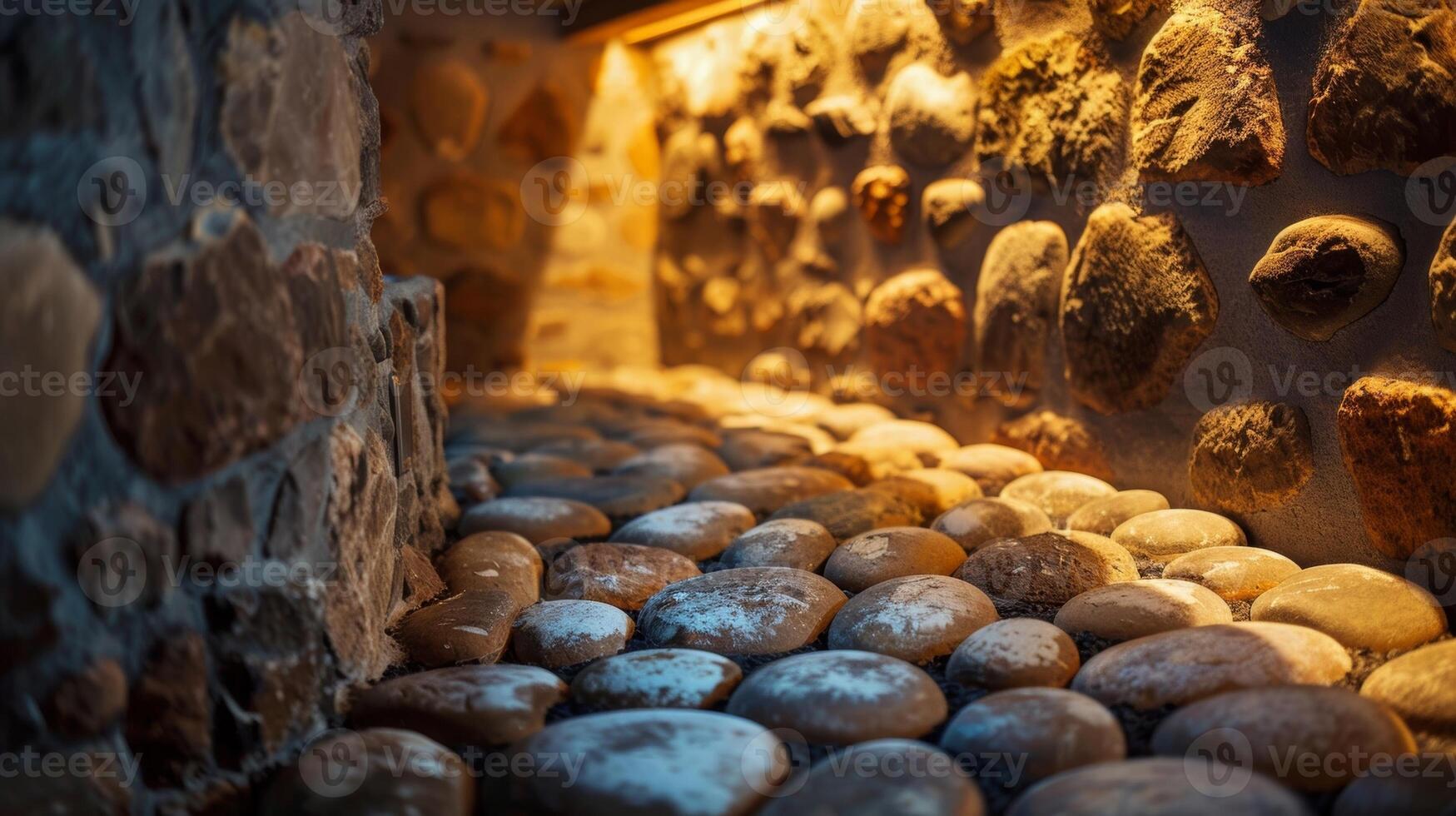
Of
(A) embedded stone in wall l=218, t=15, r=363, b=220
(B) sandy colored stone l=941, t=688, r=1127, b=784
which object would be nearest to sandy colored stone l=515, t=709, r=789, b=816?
(B) sandy colored stone l=941, t=688, r=1127, b=784

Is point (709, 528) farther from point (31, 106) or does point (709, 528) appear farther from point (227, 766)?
point (31, 106)

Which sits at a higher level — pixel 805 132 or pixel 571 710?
pixel 805 132

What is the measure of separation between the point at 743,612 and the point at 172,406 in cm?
83

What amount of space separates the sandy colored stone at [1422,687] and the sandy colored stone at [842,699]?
51cm

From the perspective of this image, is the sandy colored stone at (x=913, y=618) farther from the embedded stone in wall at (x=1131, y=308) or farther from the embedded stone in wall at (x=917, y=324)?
the embedded stone in wall at (x=917, y=324)

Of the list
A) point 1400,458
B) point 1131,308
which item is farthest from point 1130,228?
point 1400,458

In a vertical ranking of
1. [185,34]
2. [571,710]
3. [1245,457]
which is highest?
[185,34]

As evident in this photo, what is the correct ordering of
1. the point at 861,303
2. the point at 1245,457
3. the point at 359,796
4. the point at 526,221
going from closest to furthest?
the point at 359,796 → the point at 1245,457 → the point at 861,303 → the point at 526,221

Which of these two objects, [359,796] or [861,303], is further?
[861,303]

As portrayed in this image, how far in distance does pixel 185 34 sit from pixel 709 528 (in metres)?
1.26

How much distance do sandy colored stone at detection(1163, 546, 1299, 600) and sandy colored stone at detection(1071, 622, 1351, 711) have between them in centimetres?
24

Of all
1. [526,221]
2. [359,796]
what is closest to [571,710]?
[359,796]

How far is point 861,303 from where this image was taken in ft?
9.68

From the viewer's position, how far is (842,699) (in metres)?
1.23
